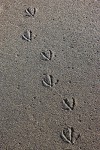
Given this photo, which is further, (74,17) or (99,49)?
(74,17)

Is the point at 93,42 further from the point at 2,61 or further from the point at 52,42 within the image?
the point at 2,61

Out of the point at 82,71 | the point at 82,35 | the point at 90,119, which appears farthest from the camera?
the point at 82,35

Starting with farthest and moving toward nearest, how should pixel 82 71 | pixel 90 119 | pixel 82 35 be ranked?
pixel 82 35, pixel 82 71, pixel 90 119

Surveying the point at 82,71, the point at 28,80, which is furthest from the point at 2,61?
the point at 82,71

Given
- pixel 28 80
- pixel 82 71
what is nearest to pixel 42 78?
pixel 28 80

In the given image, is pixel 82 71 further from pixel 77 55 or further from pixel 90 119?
pixel 90 119

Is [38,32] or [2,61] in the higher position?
[38,32]
